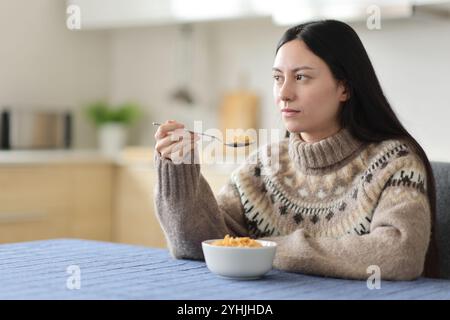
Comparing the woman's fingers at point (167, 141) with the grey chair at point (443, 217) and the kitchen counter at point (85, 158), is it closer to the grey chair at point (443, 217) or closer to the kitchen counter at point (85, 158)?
the grey chair at point (443, 217)

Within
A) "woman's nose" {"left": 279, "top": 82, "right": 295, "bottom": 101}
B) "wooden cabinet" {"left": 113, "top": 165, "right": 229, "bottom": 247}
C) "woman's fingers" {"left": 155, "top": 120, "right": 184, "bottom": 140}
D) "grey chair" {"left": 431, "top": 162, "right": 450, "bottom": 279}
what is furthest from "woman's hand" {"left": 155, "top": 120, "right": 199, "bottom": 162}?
"wooden cabinet" {"left": 113, "top": 165, "right": 229, "bottom": 247}

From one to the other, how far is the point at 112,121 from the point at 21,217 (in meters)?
0.90

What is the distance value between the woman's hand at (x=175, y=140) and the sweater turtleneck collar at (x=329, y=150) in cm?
26

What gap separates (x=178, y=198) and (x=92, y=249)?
0.20 m

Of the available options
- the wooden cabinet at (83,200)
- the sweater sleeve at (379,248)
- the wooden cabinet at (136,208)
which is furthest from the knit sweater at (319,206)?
the wooden cabinet at (136,208)

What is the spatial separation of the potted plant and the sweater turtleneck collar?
2468 mm

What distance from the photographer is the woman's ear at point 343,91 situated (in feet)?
5.46

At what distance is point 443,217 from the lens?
5.52 ft

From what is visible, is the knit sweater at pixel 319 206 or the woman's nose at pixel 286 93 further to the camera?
the woman's nose at pixel 286 93

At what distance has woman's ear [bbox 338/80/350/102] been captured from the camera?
166 centimetres

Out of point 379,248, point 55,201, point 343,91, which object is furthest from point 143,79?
point 379,248

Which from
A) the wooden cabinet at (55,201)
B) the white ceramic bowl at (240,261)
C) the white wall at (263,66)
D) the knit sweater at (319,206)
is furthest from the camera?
the wooden cabinet at (55,201)

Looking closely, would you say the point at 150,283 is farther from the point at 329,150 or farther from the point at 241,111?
the point at 241,111
